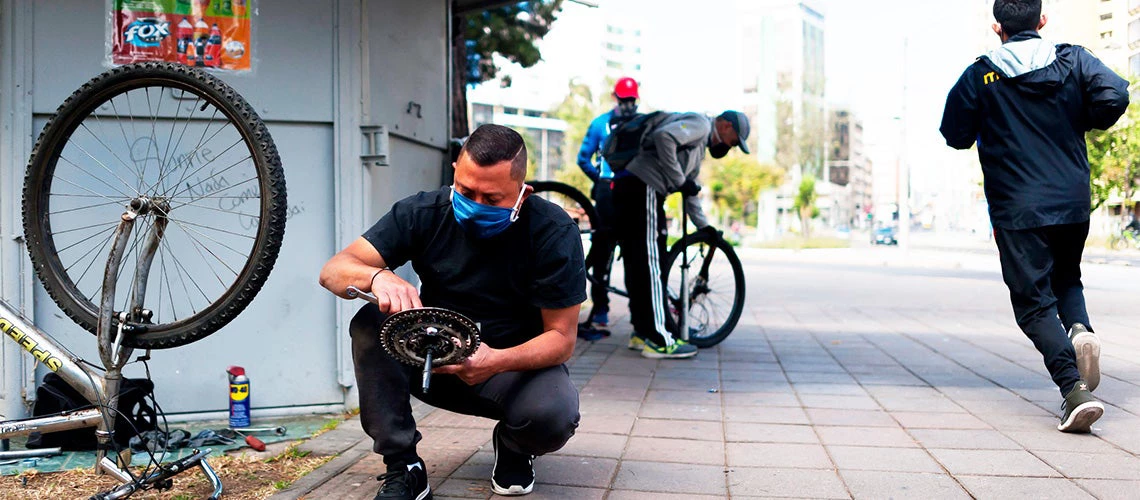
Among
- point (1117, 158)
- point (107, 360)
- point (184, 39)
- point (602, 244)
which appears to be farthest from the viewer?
point (1117, 158)

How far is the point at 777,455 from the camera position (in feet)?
11.8

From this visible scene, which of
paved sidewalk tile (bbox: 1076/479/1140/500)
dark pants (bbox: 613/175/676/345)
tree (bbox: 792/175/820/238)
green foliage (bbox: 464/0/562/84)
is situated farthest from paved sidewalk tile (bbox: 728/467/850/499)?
tree (bbox: 792/175/820/238)

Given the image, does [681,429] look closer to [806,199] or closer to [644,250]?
[644,250]

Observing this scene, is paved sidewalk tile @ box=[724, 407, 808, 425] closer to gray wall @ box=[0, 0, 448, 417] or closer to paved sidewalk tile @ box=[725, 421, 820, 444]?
paved sidewalk tile @ box=[725, 421, 820, 444]

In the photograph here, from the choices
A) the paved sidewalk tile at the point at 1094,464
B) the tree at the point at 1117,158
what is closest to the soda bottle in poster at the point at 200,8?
the paved sidewalk tile at the point at 1094,464

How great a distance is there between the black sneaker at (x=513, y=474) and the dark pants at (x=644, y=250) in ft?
10.3

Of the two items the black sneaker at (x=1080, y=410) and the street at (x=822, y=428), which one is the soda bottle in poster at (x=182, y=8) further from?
the black sneaker at (x=1080, y=410)

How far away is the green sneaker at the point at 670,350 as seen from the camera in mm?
6184

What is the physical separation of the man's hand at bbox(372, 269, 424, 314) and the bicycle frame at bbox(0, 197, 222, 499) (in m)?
0.77

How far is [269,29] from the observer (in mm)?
4230

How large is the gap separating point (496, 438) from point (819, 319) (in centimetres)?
656

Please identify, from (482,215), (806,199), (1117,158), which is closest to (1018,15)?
(482,215)

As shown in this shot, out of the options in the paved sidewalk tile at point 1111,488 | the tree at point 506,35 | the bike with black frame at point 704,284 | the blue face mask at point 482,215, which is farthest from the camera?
the tree at point 506,35

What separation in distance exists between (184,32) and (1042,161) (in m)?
3.83
